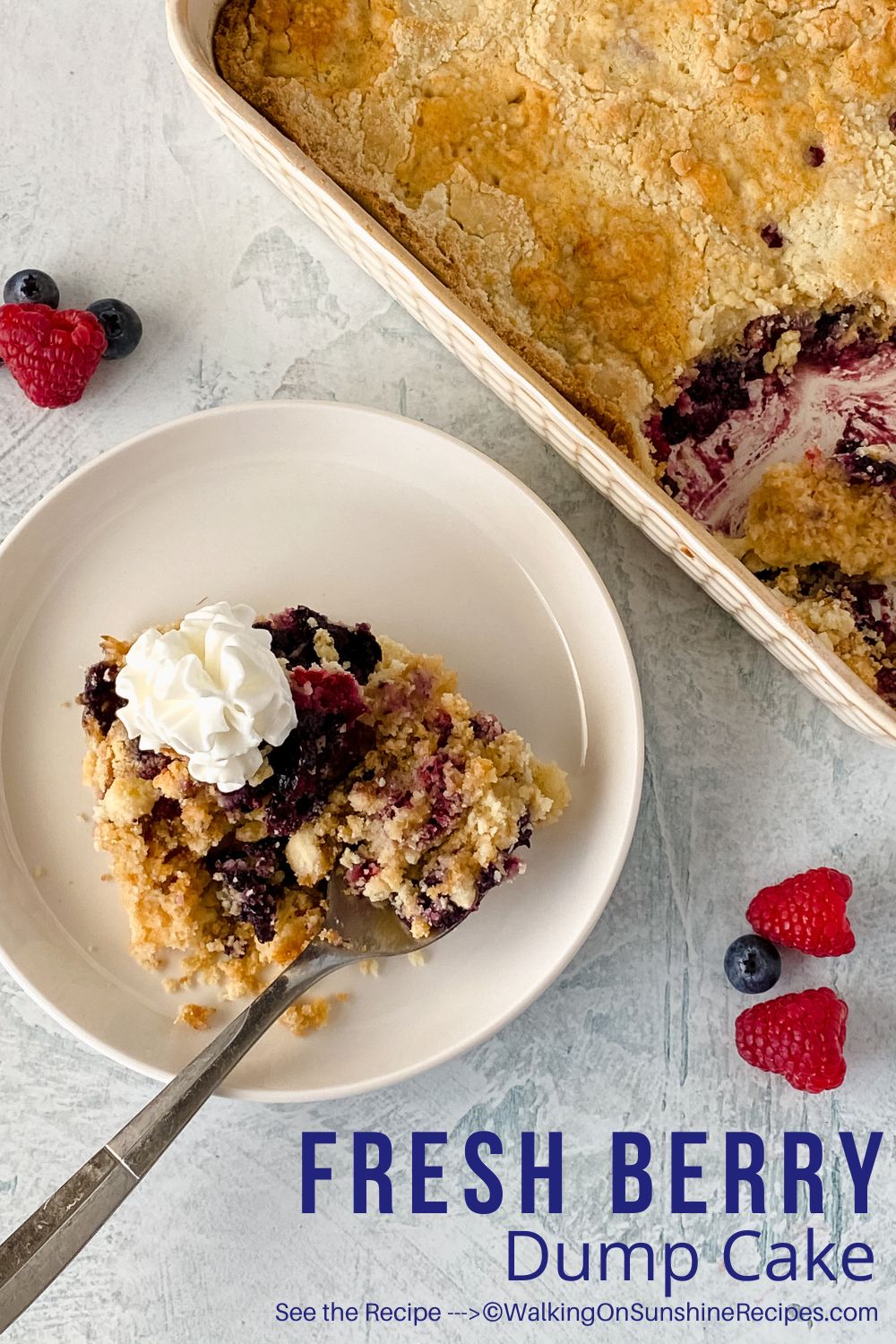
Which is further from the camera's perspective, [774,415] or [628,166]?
[774,415]

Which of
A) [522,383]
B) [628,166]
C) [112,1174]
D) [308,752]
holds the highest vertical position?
[628,166]

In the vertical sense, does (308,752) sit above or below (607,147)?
below

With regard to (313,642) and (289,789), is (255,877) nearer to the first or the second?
(289,789)

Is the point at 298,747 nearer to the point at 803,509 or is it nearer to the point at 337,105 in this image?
the point at 803,509

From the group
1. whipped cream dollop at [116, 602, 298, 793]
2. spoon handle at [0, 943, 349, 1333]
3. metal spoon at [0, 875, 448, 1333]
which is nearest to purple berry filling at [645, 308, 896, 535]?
whipped cream dollop at [116, 602, 298, 793]

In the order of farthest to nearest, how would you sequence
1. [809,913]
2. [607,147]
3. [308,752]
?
[809,913] < [607,147] < [308,752]

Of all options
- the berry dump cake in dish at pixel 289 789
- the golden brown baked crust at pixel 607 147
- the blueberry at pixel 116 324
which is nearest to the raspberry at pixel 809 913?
the berry dump cake in dish at pixel 289 789

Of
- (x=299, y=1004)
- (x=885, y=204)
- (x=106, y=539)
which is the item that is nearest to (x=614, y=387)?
(x=885, y=204)

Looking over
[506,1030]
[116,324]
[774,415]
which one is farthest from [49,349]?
[506,1030]
